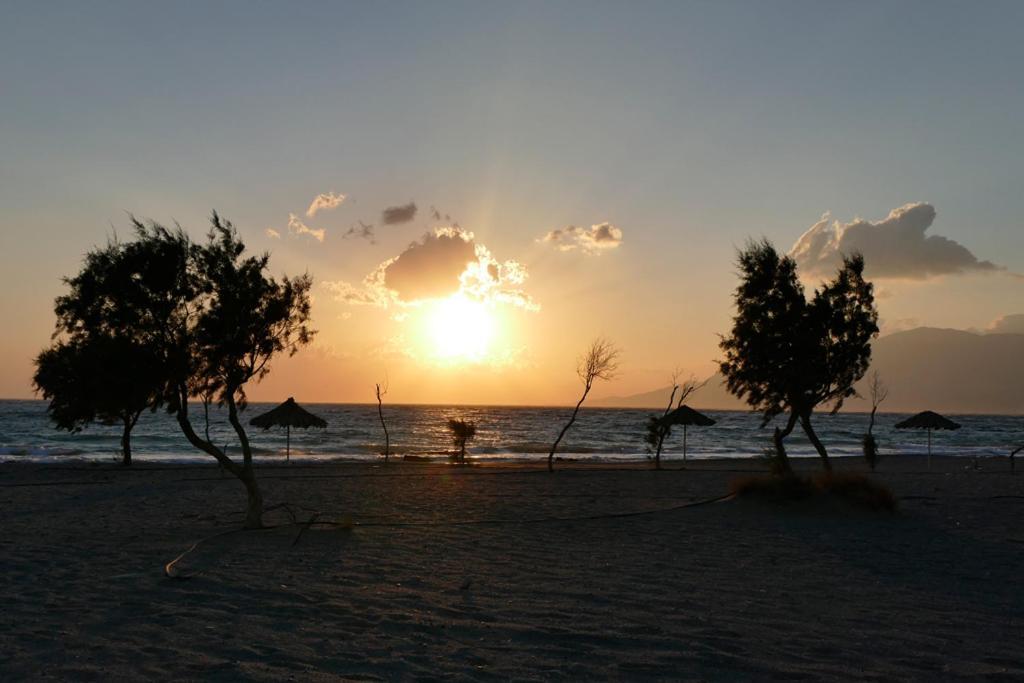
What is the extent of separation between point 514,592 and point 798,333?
17.1 metres

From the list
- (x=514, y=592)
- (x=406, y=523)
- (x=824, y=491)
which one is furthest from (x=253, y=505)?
(x=824, y=491)

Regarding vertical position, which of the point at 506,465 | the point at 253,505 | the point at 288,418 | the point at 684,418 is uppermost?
the point at 684,418

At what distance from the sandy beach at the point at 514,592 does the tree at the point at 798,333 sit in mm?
5902

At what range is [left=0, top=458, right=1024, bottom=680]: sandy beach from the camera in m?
6.63

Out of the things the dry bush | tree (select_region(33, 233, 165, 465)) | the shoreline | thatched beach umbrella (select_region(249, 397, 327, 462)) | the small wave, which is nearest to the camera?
tree (select_region(33, 233, 165, 465))

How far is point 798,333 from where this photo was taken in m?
23.3

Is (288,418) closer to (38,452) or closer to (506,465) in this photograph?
(506,465)

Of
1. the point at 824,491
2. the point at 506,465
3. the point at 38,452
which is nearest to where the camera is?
the point at 824,491

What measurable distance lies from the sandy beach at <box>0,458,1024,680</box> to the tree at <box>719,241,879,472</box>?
5.90 metres

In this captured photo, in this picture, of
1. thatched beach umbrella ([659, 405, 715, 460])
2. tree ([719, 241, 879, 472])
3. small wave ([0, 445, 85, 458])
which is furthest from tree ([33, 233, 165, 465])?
small wave ([0, 445, 85, 458])

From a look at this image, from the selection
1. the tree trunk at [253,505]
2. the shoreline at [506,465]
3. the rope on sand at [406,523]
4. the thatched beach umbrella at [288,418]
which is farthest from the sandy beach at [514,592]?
the thatched beach umbrella at [288,418]

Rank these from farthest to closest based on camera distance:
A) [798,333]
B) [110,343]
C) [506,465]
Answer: [506,465] → [798,333] → [110,343]

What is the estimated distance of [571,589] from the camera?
9430 mm

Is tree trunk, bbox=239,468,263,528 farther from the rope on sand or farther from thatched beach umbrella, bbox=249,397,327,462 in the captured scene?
thatched beach umbrella, bbox=249,397,327,462
